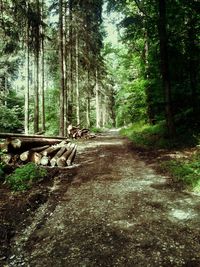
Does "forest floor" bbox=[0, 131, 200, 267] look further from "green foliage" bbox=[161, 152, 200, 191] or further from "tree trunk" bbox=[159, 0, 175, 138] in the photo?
"tree trunk" bbox=[159, 0, 175, 138]

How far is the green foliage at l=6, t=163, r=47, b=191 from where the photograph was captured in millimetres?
8883

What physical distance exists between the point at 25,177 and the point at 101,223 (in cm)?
393

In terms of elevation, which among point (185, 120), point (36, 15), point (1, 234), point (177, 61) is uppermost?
point (36, 15)

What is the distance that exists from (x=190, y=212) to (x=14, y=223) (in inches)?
148

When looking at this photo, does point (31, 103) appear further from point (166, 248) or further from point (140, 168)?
point (166, 248)

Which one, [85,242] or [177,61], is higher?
[177,61]

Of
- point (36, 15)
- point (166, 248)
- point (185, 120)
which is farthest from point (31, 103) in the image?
point (166, 248)

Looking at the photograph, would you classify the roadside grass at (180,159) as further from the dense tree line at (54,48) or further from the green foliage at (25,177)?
the dense tree line at (54,48)

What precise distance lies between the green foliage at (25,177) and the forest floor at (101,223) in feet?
0.88

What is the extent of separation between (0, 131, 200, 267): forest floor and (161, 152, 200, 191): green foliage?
395mm

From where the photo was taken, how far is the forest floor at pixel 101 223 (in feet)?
16.4

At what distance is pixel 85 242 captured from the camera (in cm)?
550

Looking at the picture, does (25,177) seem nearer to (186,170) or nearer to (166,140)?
(186,170)

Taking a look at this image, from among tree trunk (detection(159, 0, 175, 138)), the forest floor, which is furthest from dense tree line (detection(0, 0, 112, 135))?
the forest floor
